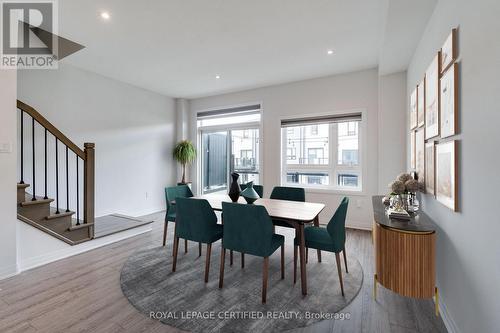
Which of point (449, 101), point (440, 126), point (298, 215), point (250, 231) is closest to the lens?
point (449, 101)

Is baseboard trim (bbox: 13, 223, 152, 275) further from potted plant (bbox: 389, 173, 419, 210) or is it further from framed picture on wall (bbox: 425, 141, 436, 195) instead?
framed picture on wall (bbox: 425, 141, 436, 195)

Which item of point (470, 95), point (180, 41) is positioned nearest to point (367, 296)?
point (470, 95)

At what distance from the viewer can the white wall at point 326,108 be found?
4114 millimetres

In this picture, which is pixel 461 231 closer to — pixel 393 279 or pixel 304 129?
pixel 393 279

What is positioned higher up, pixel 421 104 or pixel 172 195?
pixel 421 104

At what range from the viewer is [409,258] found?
1767 mm

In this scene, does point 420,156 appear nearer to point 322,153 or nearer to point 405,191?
point 405,191

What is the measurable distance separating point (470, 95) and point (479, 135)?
0.28 m

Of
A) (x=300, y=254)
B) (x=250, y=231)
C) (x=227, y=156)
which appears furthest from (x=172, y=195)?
(x=227, y=156)

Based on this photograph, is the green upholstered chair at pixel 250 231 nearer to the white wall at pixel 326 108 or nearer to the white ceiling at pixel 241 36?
the white ceiling at pixel 241 36

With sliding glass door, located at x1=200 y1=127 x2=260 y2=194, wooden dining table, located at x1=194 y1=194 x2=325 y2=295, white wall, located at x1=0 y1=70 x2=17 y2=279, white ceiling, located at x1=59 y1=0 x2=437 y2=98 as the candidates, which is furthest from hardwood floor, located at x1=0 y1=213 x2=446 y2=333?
sliding glass door, located at x1=200 y1=127 x2=260 y2=194

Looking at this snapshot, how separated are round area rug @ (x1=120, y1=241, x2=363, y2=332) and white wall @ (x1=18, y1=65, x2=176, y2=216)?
2263mm

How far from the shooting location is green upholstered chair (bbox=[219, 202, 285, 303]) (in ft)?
6.75

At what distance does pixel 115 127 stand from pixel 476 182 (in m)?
5.26
